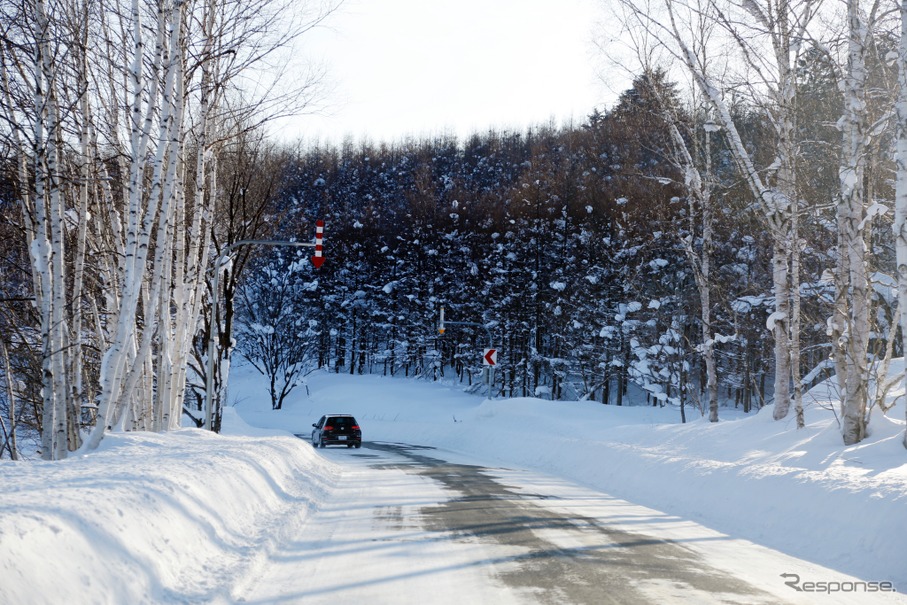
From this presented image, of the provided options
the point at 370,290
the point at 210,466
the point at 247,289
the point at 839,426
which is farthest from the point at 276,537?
the point at 247,289

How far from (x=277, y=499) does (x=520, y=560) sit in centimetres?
548

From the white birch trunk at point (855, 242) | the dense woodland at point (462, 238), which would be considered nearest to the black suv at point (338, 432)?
the dense woodland at point (462, 238)

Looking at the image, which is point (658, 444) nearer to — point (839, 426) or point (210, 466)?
point (839, 426)

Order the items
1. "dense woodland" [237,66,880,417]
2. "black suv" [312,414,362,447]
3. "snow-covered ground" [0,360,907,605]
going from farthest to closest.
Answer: "dense woodland" [237,66,880,417] → "black suv" [312,414,362,447] → "snow-covered ground" [0,360,907,605]

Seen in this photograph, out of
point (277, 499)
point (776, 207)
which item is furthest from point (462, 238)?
point (277, 499)

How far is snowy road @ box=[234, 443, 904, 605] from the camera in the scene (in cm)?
683

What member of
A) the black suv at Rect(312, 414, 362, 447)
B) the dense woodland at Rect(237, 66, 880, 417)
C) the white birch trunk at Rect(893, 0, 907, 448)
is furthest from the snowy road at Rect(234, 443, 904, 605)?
the black suv at Rect(312, 414, 362, 447)

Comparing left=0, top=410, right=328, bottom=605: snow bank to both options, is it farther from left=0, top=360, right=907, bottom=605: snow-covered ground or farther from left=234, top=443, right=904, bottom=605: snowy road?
left=234, top=443, right=904, bottom=605: snowy road

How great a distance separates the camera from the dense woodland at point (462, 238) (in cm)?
1383

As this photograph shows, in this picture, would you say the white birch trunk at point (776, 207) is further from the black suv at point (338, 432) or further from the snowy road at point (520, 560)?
the black suv at point (338, 432)

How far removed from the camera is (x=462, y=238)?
63.8 meters

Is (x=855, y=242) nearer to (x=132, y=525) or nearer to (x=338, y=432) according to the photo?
(x=132, y=525)

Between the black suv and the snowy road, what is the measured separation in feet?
65.5

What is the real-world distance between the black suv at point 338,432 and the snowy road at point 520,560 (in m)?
20.0
